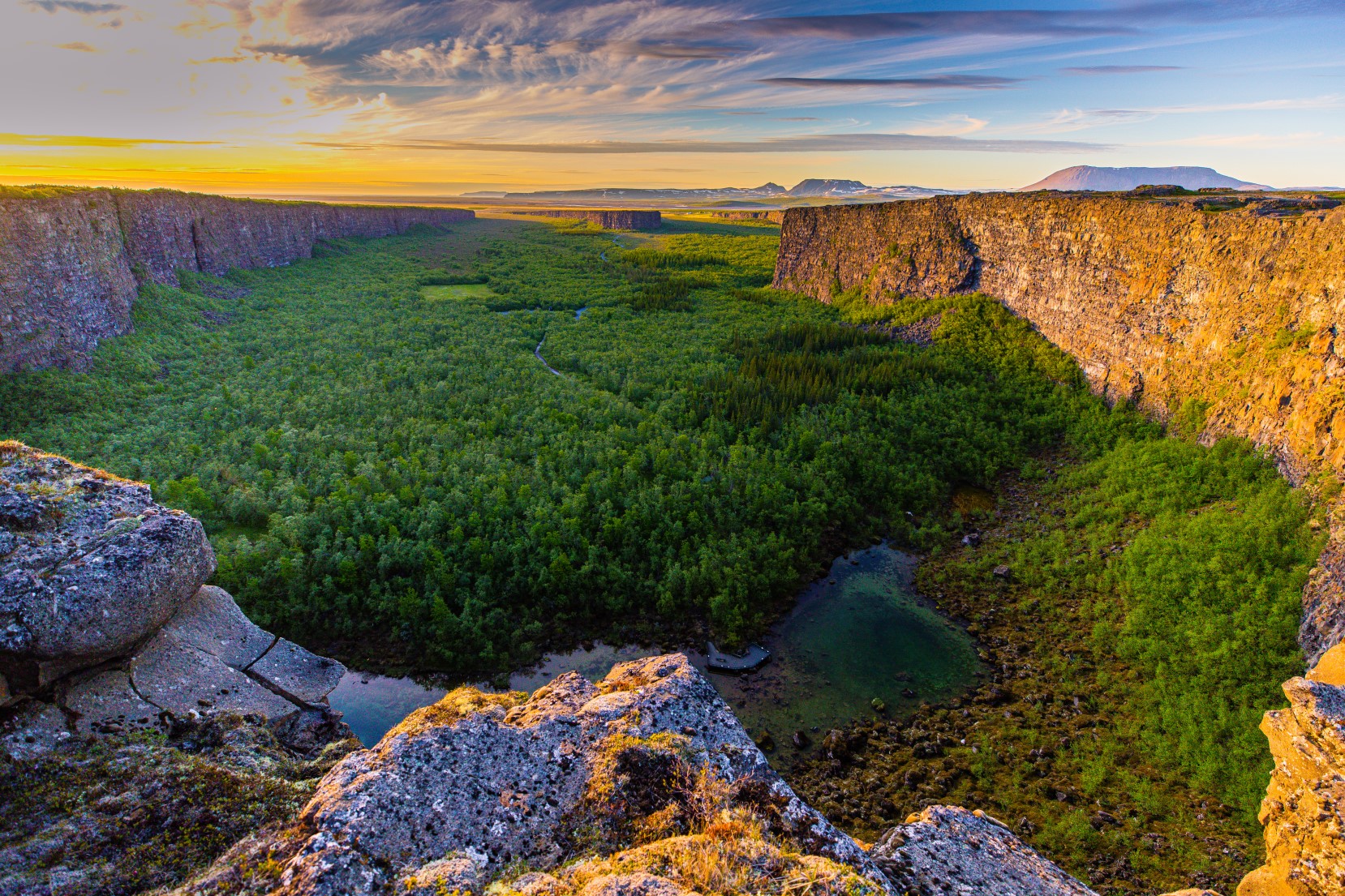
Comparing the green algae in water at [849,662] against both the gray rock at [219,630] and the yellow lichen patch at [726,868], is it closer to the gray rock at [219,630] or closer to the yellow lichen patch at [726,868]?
the yellow lichen patch at [726,868]

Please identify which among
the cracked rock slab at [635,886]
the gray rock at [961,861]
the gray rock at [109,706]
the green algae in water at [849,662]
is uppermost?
the cracked rock slab at [635,886]

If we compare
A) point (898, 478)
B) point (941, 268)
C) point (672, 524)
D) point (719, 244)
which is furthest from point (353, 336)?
point (719, 244)

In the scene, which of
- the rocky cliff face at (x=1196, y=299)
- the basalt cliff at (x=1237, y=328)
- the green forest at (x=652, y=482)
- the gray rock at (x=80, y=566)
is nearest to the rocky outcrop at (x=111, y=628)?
the gray rock at (x=80, y=566)

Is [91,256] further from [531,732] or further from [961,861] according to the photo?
[961,861]

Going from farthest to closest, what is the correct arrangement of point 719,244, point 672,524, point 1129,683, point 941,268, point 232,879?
point 719,244 → point 941,268 → point 672,524 → point 1129,683 → point 232,879

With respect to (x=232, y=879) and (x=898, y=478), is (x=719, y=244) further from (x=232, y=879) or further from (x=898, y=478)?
(x=232, y=879)

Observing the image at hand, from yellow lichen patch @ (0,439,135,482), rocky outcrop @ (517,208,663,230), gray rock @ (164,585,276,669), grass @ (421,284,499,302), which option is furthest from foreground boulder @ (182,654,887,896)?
rocky outcrop @ (517,208,663,230)
